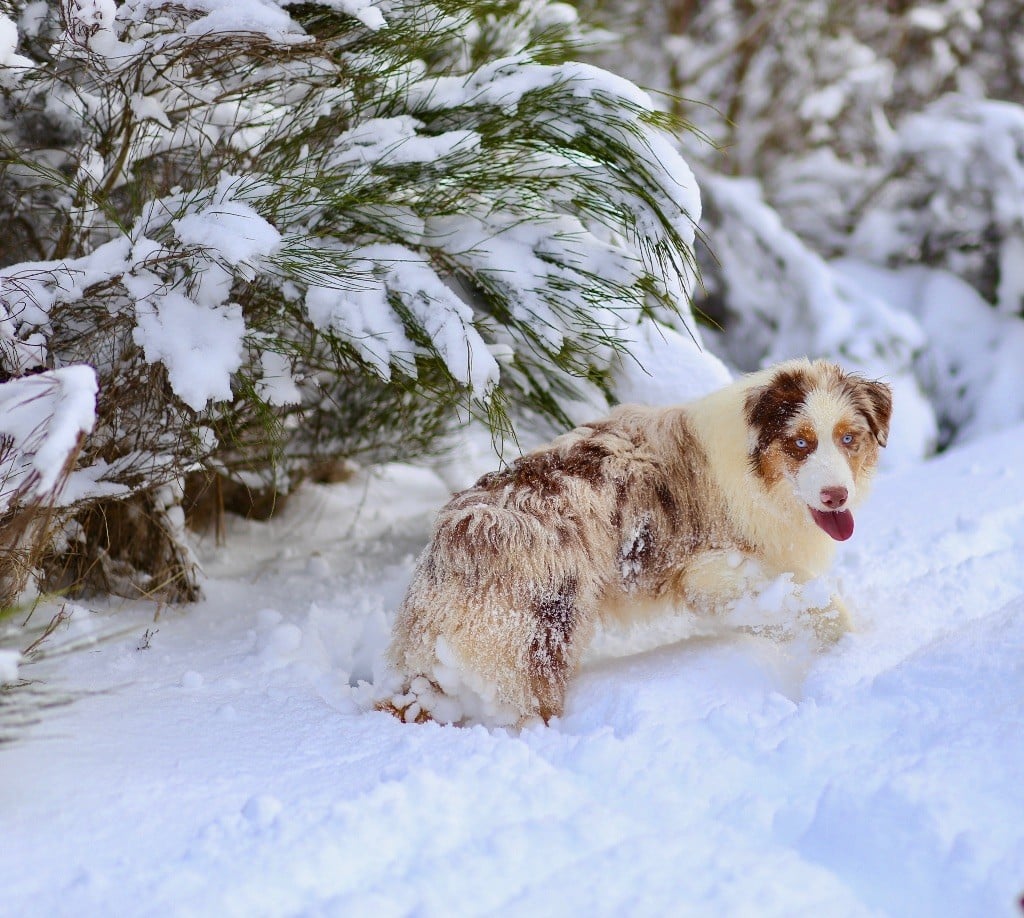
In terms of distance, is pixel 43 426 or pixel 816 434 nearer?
pixel 43 426

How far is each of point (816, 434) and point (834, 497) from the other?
18 centimetres

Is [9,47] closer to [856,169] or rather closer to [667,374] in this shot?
[667,374]

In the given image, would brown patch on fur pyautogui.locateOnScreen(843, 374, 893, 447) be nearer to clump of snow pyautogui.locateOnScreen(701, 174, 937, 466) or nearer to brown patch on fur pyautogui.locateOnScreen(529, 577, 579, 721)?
brown patch on fur pyautogui.locateOnScreen(529, 577, 579, 721)

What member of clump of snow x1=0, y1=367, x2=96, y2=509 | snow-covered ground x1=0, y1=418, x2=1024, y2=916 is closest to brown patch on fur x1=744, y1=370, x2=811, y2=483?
snow-covered ground x1=0, y1=418, x2=1024, y2=916

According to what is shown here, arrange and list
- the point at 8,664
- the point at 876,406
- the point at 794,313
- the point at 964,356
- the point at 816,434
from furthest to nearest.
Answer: the point at 964,356
the point at 794,313
the point at 876,406
the point at 816,434
the point at 8,664

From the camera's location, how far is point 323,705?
8.46ft

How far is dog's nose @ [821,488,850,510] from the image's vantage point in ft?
8.29

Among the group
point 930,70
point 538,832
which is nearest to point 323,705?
point 538,832

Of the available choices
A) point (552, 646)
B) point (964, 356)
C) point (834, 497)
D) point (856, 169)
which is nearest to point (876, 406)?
point (834, 497)

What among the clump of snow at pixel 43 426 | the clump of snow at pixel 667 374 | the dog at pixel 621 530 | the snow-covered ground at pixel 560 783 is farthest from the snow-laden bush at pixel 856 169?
the clump of snow at pixel 43 426

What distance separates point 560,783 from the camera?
207cm

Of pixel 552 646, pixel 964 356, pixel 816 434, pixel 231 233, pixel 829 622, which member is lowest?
pixel 964 356

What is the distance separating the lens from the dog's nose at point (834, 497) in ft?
8.29

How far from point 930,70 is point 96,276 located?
26.9ft
